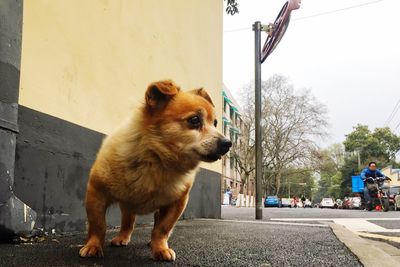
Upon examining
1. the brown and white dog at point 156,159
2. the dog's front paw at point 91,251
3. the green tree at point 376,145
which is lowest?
the dog's front paw at point 91,251

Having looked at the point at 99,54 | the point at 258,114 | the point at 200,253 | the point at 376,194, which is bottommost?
the point at 200,253

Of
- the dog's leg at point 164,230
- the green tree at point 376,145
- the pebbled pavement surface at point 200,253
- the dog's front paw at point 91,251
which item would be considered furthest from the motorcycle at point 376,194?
the green tree at point 376,145

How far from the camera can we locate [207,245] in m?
3.44

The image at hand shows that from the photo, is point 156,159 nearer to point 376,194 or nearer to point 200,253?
point 200,253

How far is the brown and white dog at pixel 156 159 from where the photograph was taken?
108 inches

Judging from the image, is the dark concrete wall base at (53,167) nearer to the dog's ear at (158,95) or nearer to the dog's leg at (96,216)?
the dog's leg at (96,216)

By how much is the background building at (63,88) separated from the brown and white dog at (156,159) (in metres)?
0.40

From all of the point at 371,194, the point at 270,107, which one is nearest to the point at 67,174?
the point at 371,194

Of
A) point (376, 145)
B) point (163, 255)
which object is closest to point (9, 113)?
point (163, 255)

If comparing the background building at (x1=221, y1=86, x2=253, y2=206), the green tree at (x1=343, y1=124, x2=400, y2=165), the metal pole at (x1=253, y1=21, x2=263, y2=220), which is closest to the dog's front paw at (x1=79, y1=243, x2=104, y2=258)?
the metal pole at (x1=253, y1=21, x2=263, y2=220)

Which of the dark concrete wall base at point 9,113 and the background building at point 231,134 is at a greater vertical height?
the background building at point 231,134

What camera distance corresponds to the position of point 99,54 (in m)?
4.95

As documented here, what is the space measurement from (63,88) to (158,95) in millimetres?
1777

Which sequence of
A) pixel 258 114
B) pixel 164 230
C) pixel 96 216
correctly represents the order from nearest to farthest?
pixel 96 216 < pixel 164 230 < pixel 258 114
